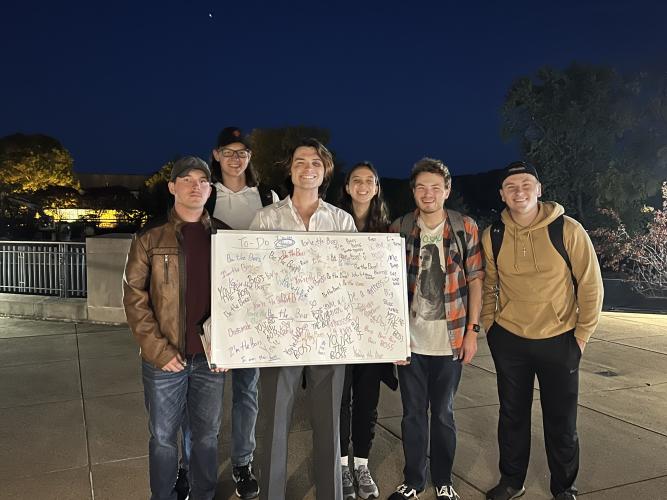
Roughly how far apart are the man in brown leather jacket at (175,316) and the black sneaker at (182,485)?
0.94ft

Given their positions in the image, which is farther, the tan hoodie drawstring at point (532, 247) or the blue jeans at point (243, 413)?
the blue jeans at point (243, 413)

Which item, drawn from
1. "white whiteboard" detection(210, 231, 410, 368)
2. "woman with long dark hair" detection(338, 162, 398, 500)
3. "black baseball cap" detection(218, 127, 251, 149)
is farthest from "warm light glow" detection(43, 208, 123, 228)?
"white whiteboard" detection(210, 231, 410, 368)

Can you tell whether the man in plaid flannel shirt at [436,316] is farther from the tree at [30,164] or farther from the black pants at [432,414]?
the tree at [30,164]

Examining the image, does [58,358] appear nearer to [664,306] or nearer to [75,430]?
[75,430]

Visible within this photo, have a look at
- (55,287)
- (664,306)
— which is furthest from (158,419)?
(664,306)

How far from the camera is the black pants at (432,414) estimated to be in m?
3.40

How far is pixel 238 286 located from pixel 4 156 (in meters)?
46.8

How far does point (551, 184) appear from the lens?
66.7 feet

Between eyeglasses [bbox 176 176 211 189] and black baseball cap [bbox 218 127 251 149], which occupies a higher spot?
black baseball cap [bbox 218 127 251 149]

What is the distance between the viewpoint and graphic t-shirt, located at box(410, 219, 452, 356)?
3.37 meters

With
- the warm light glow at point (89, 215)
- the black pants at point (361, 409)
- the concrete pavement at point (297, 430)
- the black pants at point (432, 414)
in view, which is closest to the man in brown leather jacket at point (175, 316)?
the concrete pavement at point (297, 430)

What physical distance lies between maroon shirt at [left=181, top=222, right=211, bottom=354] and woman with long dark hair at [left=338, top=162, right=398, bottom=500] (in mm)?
1036

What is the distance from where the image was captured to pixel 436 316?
11.1ft

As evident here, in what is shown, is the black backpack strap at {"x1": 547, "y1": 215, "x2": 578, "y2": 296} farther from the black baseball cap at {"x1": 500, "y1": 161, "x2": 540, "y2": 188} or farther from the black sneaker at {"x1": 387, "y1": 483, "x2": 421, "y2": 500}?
the black sneaker at {"x1": 387, "y1": 483, "x2": 421, "y2": 500}
